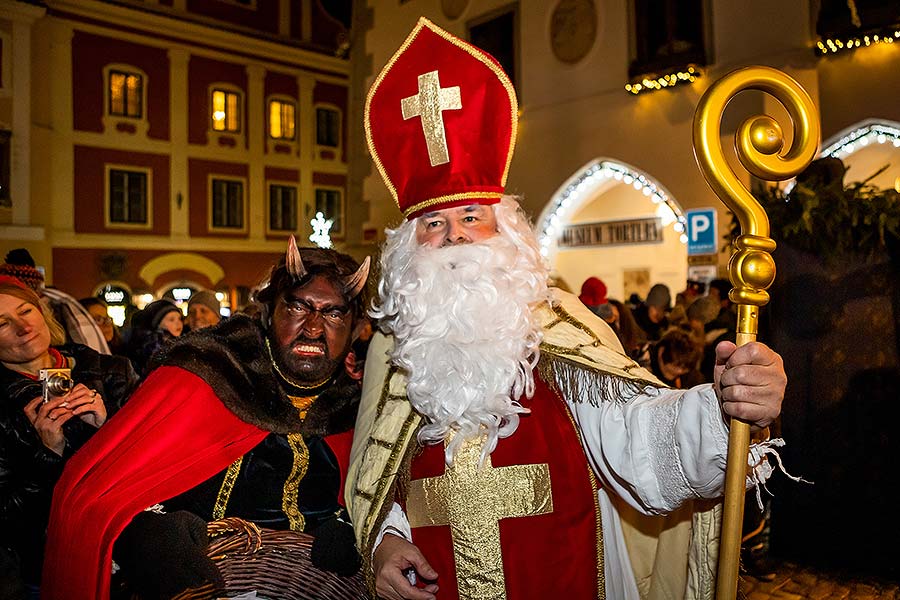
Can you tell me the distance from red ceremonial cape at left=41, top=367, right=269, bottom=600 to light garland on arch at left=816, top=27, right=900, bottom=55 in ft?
30.1

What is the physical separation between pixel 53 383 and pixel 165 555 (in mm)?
799

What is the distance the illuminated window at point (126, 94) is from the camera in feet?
68.2

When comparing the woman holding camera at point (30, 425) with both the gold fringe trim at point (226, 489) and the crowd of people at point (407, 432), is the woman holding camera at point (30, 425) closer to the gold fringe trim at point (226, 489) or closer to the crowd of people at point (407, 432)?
the crowd of people at point (407, 432)

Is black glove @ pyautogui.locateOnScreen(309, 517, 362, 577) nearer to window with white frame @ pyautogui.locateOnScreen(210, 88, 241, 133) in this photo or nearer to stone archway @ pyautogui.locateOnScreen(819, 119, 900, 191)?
stone archway @ pyautogui.locateOnScreen(819, 119, 900, 191)

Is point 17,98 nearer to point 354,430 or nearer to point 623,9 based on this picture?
point 623,9

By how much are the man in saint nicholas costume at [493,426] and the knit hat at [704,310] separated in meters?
4.17

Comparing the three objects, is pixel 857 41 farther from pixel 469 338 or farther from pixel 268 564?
pixel 268 564

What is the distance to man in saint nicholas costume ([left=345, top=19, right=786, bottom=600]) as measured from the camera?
91.0 inches

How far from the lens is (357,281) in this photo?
280 centimetres

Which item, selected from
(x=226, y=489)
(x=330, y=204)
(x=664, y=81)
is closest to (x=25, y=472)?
(x=226, y=489)

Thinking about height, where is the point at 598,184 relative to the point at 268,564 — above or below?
above

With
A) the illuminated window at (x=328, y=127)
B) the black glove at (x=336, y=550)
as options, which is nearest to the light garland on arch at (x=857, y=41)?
the black glove at (x=336, y=550)

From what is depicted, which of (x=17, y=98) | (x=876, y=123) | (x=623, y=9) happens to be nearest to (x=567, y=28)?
(x=623, y=9)

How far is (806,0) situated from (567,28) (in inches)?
140
